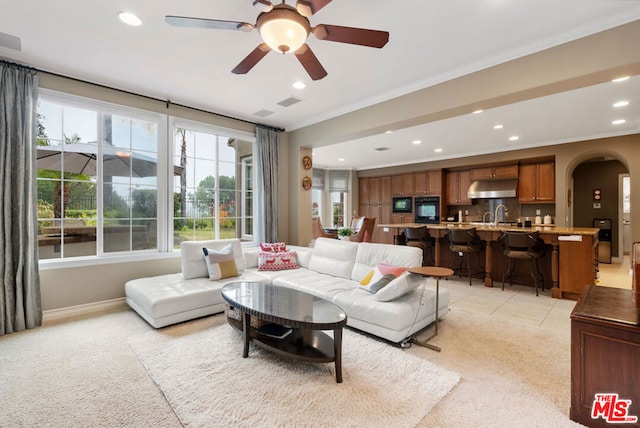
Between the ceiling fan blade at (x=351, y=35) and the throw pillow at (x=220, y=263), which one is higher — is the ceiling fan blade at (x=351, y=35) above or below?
above

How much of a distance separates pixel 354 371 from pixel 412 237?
3852 millimetres

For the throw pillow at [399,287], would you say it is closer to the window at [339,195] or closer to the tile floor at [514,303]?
the tile floor at [514,303]

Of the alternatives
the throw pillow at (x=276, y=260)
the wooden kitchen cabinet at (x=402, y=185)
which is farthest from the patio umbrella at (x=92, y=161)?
the wooden kitchen cabinet at (x=402, y=185)

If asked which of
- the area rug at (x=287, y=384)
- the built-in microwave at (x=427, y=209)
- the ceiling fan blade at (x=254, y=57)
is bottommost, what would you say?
the area rug at (x=287, y=384)

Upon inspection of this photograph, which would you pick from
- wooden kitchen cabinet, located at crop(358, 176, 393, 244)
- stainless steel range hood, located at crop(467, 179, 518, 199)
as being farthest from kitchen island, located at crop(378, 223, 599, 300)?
wooden kitchen cabinet, located at crop(358, 176, 393, 244)

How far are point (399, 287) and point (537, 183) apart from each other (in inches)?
236

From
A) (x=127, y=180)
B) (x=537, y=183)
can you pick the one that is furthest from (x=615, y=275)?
(x=127, y=180)

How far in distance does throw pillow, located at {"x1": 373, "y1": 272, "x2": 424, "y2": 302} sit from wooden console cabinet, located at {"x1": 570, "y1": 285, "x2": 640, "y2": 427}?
3.92ft

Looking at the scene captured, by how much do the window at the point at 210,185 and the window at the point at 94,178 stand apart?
36 cm

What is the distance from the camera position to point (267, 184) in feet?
16.9

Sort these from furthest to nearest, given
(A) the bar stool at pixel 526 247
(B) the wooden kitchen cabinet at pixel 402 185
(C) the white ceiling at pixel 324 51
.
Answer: (B) the wooden kitchen cabinet at pixel 402 185, (A) the bar stool at pixel 526 247, (C) the white ceiling at pixel 324 51

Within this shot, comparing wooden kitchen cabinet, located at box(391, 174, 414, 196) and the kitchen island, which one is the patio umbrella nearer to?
the kitchen island

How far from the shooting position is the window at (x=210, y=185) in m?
4.46

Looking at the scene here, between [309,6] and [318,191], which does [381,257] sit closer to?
[309,6]
